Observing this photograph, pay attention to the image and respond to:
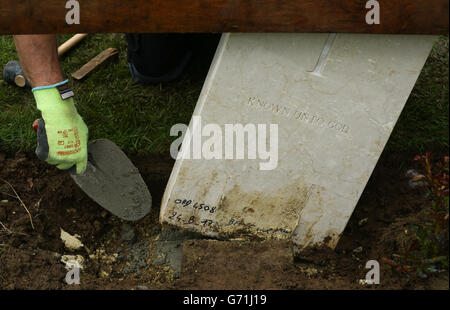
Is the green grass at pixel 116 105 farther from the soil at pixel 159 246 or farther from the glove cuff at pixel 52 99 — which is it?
the glove cuff at pixel 52 99

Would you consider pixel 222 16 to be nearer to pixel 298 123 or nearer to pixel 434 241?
pixel 298 123

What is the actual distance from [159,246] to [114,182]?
15.6 inches

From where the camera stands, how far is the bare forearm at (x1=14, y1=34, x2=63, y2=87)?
2457mm

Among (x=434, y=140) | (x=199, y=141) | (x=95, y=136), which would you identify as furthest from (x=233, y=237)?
(x=434, y=140)

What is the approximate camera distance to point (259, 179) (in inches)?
92.6

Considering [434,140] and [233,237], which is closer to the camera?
[233,237]

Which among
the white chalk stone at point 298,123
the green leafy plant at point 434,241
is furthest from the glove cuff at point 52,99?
the green leafy plant at point 434,241

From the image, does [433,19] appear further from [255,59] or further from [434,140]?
[434,140]

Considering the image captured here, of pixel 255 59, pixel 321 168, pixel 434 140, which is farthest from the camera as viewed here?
pixel 434 140

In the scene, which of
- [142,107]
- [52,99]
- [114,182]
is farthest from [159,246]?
[142,107]

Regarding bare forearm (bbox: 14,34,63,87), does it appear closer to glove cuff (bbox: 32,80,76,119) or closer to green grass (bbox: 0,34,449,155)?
glove cuff (bbox: 32,80,76,119)

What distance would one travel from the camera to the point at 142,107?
316 centimetres

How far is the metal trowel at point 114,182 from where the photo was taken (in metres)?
2.56

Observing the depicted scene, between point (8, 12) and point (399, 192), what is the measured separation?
1.96 meters
